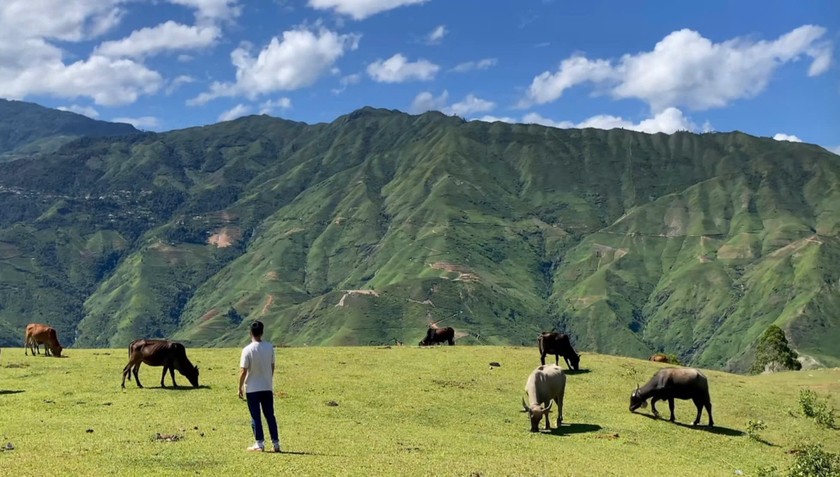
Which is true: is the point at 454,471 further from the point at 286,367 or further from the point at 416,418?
the point at 286,367

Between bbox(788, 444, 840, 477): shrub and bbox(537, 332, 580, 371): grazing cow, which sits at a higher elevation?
bbox(537, 332, 580, 371): grazing cow

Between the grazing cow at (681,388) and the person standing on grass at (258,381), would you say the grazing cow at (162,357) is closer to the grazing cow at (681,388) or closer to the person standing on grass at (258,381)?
the person standing on grass at (258,381)

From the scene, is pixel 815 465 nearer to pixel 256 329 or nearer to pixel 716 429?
pixel 716 429

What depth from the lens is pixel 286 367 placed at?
4153 centimetres

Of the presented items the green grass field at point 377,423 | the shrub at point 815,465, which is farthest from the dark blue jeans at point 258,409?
the shrub at point 815,465

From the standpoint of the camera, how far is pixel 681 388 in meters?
32.4

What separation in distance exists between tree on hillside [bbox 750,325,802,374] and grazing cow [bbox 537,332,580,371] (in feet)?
234

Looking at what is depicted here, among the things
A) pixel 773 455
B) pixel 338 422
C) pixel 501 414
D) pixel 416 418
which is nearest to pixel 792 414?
pixel 773 455

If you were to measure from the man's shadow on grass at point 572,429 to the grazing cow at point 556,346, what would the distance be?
12.7 metres

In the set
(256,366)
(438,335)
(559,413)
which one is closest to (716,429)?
(559,413)

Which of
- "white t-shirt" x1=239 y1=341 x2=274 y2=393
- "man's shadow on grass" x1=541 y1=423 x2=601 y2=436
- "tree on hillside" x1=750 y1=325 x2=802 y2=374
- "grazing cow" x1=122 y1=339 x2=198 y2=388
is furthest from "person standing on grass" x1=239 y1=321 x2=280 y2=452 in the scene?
"tree on hillside" x1=750 y1=325 x2=802 y2=374

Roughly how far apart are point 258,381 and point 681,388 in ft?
67.8

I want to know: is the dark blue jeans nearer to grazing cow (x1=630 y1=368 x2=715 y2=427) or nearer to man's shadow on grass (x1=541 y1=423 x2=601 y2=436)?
man's shadow on grass (x1=541 y1=423 x2=601 y2=436)

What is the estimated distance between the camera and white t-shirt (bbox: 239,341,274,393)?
20.3m
